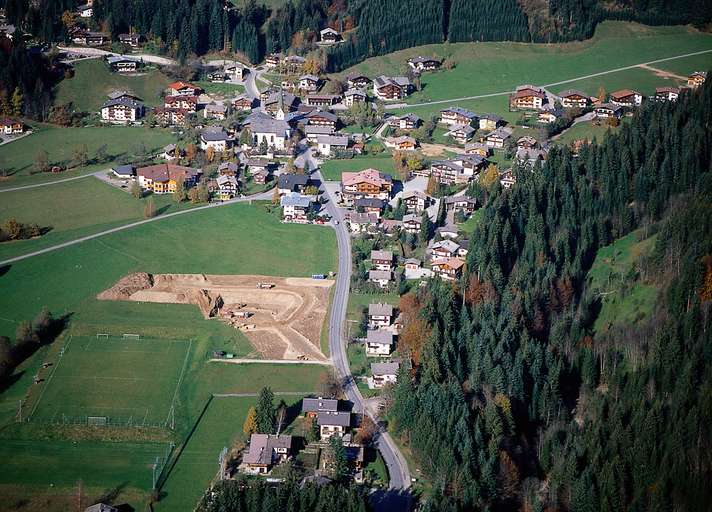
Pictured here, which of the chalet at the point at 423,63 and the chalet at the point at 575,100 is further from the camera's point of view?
the chalet at the point at 423,63

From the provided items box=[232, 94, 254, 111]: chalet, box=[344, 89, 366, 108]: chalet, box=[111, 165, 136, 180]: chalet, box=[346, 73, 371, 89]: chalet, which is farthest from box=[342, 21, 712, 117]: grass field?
box=[111, 165, 136, 180]: chalet

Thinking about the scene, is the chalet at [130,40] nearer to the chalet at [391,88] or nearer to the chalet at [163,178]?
the chalet at [391,88]

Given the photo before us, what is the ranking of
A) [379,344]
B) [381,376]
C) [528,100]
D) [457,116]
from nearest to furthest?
1. [381,376]
2. [379,344]
3. [457,116]
4. [528,100]

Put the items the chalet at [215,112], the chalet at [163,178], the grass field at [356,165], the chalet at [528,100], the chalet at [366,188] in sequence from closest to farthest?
the chalet at [366,188] → the chalet at [163,178] → the grass field at [356,165] → the chalet at [215,112] → the chalet at [528,100]

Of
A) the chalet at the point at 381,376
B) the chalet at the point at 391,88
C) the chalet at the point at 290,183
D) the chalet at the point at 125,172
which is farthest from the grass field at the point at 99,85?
the chalet at the point at 381,376

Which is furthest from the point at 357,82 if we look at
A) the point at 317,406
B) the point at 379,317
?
the point at 317,406

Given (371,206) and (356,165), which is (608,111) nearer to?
(356,165)
